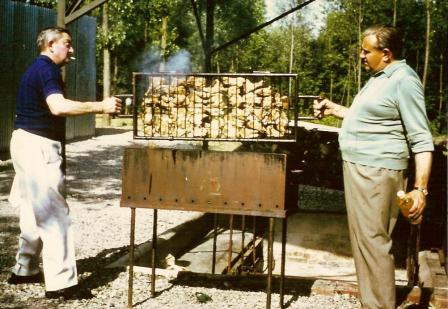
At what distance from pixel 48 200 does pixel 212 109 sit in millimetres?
1417

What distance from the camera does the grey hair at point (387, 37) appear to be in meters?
3.28

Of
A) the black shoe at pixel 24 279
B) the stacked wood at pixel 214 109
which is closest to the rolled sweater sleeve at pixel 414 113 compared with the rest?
the stacked wood at pixel 214 109

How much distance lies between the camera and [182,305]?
13.8 ft

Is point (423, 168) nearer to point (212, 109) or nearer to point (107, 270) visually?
point (212, 109)

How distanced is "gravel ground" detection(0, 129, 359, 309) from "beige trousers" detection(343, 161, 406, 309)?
981 mm

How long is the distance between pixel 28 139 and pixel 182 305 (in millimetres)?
1749

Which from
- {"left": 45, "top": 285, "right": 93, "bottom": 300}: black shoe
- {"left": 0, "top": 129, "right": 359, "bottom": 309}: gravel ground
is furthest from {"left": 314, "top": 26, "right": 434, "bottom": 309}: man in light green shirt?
{"left": 45, "top": 285, "right": 93, "bottom": 300}: black shoe

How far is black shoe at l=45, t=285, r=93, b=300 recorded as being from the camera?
4.16 m

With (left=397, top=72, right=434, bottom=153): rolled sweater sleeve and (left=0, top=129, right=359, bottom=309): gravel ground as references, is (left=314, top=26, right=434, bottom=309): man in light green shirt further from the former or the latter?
(left=0, top=129, right=359, bottom=309): gravel ground

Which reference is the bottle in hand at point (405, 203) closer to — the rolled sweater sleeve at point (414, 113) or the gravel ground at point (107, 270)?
the rolled sweater sleeve at point (414, 113)

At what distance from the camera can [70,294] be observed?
165 inches

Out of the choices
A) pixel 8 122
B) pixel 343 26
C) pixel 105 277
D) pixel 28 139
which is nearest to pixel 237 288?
pixel 105 277

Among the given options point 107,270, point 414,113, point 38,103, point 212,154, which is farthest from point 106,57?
point 414,113

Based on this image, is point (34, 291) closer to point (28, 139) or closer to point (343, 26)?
point (28, 139)
